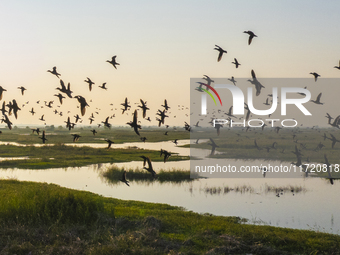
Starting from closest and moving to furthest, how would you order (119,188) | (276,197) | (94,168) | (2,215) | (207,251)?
(207,251) < (2,215) < (276,197) < (119,188) < (94,168)

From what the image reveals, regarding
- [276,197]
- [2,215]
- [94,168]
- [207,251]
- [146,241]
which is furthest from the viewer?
[94,168]

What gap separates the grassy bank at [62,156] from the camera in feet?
146

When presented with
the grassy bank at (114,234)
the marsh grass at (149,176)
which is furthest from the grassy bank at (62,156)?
the grassy bank at (114,234)

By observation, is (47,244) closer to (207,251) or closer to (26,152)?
(207,251)

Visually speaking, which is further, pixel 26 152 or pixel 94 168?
pixel 26 152

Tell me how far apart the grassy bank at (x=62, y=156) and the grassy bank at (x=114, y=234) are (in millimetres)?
29024

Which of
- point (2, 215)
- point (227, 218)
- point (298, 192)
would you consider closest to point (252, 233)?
point (227, 218)

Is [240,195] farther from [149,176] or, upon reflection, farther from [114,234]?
[114,234]

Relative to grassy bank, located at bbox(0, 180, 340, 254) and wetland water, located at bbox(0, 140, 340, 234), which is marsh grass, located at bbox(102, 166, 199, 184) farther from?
grassy bank, located at bbox(0, 180, 340, 254)

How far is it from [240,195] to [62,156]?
32.8 metres

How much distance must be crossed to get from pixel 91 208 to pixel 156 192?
1399cm

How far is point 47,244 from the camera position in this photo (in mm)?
13000

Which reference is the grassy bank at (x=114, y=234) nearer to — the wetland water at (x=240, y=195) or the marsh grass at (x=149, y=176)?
the wetland water at (x=240, y=195)

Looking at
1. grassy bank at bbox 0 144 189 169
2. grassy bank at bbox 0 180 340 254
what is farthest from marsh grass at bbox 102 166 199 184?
grassy bank at bbox 0 180 340 254
